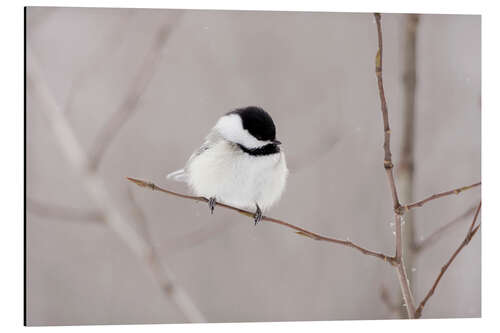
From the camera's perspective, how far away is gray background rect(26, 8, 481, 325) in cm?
191

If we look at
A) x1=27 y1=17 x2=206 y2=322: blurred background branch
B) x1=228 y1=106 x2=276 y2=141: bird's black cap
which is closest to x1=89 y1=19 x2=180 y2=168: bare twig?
x1=27 y1=17 x2=206 y2=322: blurred background branch

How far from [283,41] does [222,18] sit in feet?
0.77

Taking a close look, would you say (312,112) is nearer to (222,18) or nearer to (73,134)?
(222,18)

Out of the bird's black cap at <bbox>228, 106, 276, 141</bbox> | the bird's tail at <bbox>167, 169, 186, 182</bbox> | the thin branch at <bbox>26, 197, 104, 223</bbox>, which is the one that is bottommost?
the thin branch at <bbox>26, 197, 104, 223</bbox>

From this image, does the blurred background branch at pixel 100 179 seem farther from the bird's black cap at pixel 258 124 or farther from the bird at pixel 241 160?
the bird's black cap at pixel 258 124

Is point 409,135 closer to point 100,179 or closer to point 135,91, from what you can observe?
point 135,91

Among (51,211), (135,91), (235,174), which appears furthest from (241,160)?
(51,211)

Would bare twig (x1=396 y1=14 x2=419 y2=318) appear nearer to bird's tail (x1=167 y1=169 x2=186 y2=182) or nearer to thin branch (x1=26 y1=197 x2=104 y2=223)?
bird's tail (x1=167 y1=169 x2=186 y2=182)

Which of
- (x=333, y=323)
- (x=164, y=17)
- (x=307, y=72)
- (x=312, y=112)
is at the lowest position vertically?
(x=333, y=323)

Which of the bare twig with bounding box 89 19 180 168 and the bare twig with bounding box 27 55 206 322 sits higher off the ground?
the bare twig with bounding box 89 19 180 168

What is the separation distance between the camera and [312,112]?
→ 2.07 meters

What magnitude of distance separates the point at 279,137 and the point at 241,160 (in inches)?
6.0

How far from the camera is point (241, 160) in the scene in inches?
70.4
